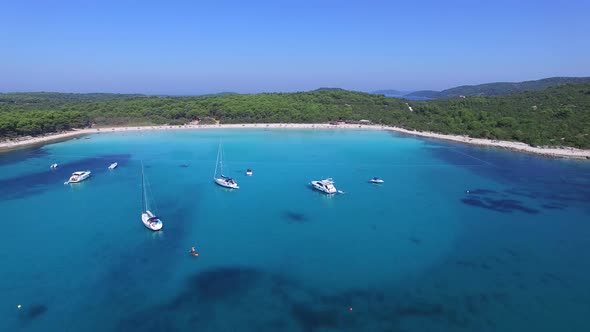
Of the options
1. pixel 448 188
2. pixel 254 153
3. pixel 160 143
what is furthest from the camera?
pixel 160 143

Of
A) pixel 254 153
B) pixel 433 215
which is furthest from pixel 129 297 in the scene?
pixel 254 153

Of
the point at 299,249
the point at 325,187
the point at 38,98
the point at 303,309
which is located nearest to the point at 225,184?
the point at 325,187

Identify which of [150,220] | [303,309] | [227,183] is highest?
[227,183]

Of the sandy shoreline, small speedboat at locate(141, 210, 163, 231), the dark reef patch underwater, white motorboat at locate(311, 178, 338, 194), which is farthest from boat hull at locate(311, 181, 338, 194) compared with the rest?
the sandy shoreline

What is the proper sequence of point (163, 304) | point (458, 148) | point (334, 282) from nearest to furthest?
point (163, 304) < point (334, 282) < point (458, 148)

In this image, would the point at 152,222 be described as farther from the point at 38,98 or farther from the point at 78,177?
the point at 38,98

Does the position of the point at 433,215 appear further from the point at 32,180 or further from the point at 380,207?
the point at 32,180

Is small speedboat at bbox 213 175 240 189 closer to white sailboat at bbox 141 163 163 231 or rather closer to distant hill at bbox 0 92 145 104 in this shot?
white sailboat at bbox 141 163 163 231
